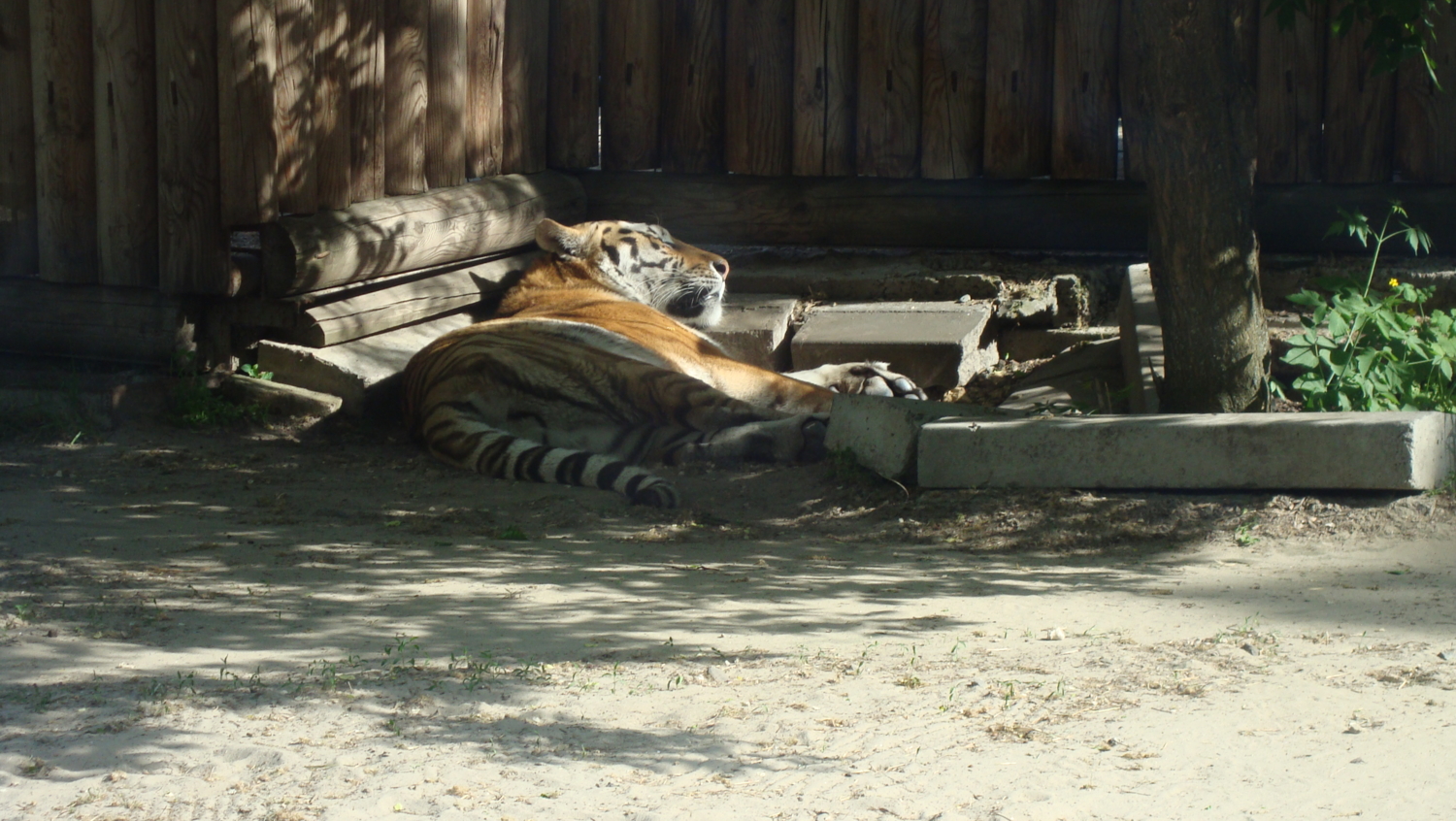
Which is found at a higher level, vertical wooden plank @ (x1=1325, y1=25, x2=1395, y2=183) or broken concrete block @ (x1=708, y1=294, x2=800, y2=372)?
vertical wooden plank @ (x1=1325, y1=25, x2=1395, y2=183)

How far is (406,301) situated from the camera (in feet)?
24.7

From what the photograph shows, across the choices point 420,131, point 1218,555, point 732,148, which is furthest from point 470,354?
point 1218,555

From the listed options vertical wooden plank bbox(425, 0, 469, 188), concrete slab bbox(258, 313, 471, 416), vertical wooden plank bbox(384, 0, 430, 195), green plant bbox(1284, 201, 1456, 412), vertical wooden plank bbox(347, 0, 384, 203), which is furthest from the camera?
vertical wooden plank bbox(425, 0, 469, 188)

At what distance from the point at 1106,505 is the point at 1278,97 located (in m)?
4.21

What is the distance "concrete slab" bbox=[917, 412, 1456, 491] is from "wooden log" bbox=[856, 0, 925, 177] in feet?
12.3

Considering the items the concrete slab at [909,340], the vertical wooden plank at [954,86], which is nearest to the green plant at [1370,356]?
the concrete slab at [909,340]

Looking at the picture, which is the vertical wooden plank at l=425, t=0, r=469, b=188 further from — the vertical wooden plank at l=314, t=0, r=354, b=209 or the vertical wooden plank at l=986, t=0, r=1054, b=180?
the vertical wooden plank at l=986, t=0, r=1054, b=180

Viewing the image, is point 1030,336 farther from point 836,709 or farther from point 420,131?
point 836,709

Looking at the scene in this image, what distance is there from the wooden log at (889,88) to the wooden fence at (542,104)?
0.01 m

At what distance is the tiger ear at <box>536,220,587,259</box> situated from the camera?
7.90m

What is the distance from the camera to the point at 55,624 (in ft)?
12.3

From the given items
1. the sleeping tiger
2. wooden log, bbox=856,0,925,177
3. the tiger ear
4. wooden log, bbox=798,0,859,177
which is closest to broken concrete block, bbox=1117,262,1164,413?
the sleeping tiger

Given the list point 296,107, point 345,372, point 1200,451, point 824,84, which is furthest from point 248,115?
point 1200,451

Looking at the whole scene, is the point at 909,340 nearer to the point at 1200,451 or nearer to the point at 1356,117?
the point at 1200,451
